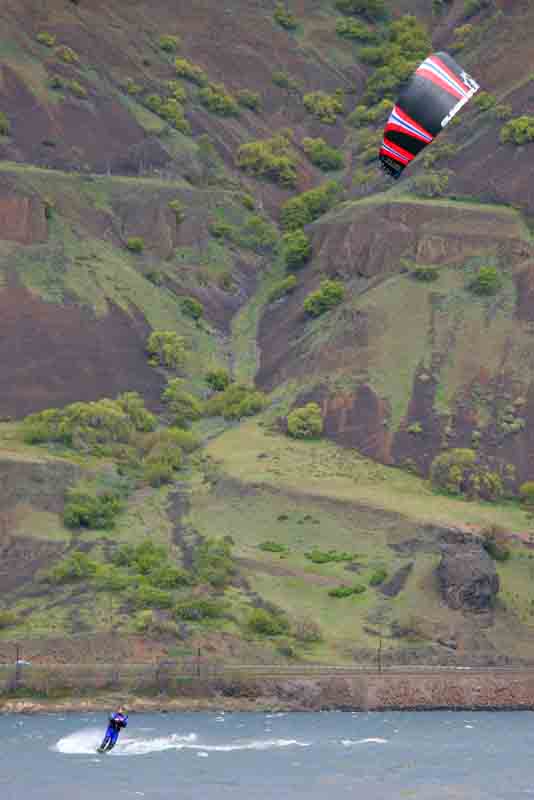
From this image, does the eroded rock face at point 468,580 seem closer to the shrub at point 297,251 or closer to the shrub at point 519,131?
the shrub at point 519,131

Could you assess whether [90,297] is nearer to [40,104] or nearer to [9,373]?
[9,373]

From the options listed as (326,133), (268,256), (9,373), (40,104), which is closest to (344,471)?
(9,373)

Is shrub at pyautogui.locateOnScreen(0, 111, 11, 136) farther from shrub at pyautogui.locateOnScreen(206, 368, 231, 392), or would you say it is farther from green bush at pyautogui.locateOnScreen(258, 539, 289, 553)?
green bush at pyautogui.locateOnScreen(258, 539, 289, 553)

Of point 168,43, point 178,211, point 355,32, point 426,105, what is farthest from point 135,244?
point 426,105

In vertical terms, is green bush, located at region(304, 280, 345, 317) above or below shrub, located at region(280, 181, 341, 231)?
below

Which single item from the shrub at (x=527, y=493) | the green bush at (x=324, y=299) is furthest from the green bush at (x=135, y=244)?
the shrub at (x=527, y=493)

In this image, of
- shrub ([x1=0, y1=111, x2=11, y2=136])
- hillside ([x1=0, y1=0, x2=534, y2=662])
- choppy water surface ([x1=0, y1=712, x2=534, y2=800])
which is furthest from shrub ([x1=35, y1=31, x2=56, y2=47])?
choppy water surface ([x1=0, y1=712, x2=534, y2=800])

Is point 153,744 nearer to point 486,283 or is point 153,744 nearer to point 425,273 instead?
point 486,283
